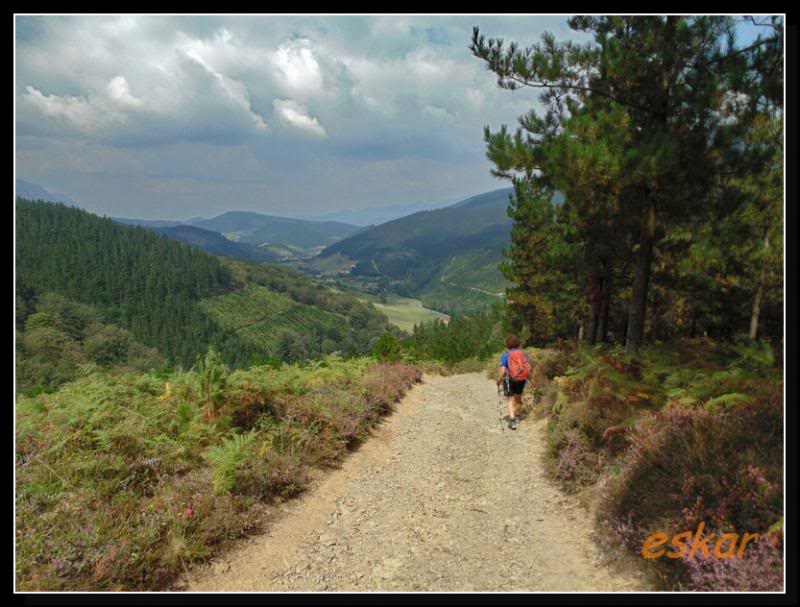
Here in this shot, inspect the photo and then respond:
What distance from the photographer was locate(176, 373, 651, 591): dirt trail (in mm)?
4609

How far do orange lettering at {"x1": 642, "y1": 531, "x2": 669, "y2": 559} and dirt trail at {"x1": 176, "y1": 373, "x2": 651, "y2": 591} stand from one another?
222 mm

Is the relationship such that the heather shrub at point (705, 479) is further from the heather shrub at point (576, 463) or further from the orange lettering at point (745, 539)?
the heather shrub at point (576, 463)

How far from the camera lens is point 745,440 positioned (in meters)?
4.84

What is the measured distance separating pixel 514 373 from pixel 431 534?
16.0 ft

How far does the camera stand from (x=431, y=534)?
5562 mm

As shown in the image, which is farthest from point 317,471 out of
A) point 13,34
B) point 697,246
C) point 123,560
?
point 697,246

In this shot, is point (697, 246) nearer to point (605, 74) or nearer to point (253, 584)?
point (605, 74)

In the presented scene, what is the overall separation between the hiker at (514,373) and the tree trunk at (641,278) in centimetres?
252

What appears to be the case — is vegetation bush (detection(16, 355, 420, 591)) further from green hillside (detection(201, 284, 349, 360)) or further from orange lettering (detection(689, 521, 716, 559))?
green hillside (detection(201, 284, 349, 360))

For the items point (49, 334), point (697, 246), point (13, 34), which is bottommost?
point (49, 334)

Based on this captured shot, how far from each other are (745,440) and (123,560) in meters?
6.99

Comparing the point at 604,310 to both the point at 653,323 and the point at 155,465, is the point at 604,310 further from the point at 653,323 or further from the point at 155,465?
the point at 155,465

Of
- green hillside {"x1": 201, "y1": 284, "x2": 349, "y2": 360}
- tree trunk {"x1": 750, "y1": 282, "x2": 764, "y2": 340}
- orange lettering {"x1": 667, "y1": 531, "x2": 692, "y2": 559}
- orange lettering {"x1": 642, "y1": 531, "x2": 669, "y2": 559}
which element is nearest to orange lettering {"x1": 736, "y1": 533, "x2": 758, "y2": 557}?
orange lettering {"x1": 667, "y1": 531, "x2": 692, "y2": 559}

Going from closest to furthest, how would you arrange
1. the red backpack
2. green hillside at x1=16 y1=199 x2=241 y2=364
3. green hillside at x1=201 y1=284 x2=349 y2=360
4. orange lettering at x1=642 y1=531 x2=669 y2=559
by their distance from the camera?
orange lettering at x1=642 y1=531 x2=669 y2=559, the red backpack, green hillside at x1=16 y1=199 x2=241 y2=364, green hillside at x1=201 y1=284 x2=349 y2=360
